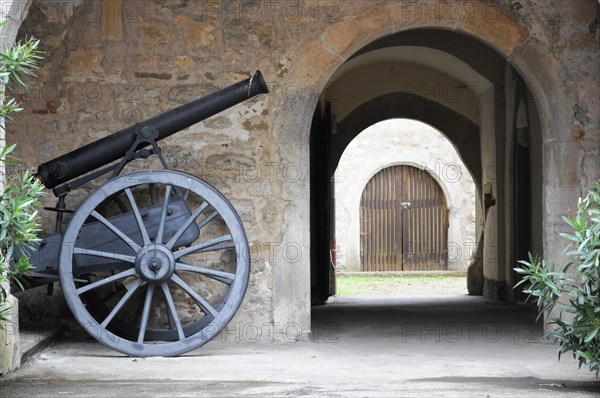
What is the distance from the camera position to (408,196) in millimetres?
20188

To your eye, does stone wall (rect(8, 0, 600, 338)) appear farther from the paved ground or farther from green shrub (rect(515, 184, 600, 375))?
green shrub (rect(515, 184, 600, 375))

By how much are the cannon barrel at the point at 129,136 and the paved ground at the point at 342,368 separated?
3.66 feet

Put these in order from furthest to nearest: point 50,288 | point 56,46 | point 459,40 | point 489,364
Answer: point 459,40 → point 56,46 → point 50,288 → point 489,364

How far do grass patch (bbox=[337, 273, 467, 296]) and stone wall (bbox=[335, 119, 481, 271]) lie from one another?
3.04 feet

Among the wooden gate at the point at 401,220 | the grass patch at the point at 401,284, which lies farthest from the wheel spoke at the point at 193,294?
the wooden gate at the point at 401,220

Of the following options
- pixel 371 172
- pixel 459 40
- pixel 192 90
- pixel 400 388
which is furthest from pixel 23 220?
pixel 371 172

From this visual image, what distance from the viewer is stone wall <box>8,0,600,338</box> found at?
650 centimetres

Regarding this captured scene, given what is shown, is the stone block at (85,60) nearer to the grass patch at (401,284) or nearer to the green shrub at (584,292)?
the green shrub at (584,292)

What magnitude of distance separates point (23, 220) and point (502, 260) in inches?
283

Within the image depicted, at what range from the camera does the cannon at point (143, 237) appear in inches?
219

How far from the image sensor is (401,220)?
20234 millimetres

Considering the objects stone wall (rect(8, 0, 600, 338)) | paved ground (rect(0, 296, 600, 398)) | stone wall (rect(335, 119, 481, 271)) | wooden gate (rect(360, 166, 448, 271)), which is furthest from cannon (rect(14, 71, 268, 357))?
wooden gate (rect(360, 166, 448, 271))

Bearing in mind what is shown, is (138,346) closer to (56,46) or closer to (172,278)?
Answer: (172,278)

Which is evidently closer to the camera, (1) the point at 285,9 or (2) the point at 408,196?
(1) the point at 285,9
